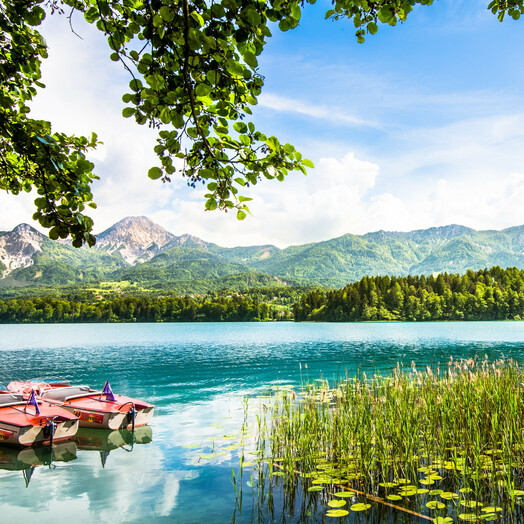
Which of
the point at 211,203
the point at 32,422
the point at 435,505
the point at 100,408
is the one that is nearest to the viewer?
the point at 211,203

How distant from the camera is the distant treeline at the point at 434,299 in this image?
12862 cm

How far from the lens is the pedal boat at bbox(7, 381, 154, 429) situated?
16.6 meters

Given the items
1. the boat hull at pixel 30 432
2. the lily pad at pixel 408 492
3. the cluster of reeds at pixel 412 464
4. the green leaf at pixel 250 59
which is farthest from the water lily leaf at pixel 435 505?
the boat hull at pixel 30 432

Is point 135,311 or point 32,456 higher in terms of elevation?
point 32,456

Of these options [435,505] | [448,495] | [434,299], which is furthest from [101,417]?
[434,299]

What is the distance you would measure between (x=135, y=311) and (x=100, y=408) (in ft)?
599

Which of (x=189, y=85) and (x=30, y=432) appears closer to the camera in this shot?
(x=189, y=85)

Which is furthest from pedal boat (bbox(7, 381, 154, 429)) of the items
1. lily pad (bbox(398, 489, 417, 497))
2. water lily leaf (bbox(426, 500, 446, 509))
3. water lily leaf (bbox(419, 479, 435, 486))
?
water lily leaf (bbox(426, 500, 446, 509))

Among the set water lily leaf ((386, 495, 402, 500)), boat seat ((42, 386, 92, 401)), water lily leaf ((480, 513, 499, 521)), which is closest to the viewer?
water lily leaf ((480, 513, 499, 521))

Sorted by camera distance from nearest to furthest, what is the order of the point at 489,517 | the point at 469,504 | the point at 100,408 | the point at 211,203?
the point at 211,203 → the point at 489,517 → the point at 469,504 → the point at 100,408

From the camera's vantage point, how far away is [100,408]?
1681cm

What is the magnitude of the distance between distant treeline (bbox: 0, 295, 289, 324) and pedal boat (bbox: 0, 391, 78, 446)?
164m

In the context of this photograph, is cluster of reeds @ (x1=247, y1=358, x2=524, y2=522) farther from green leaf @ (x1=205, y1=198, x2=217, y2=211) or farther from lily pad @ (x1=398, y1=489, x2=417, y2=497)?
green leaf @ (x1=205, y1=198, x2=217, y2=211)

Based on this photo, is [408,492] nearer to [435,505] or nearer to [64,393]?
[435,505]
